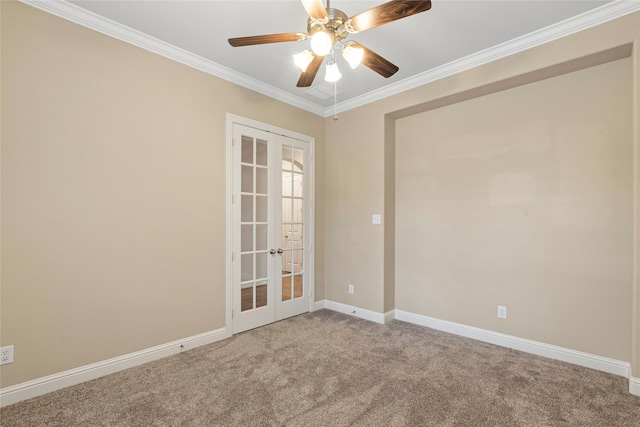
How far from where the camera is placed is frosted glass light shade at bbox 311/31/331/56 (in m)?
1.80

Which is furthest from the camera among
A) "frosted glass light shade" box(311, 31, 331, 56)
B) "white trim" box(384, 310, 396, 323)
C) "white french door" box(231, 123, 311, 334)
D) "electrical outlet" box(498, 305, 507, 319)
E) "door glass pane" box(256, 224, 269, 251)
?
"white trim" box(384, 310, 396, 323)

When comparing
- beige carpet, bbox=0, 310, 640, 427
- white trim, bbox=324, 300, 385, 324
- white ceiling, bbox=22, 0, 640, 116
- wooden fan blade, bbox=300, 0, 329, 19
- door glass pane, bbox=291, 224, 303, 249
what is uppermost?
white ceiling, bbox=22, 0, 640, 116

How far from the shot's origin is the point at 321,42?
1807 millimetres

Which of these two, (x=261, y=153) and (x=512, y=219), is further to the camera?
(x=261, y=153)

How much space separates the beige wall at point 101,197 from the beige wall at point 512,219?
177 cm

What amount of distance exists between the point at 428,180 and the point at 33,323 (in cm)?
390

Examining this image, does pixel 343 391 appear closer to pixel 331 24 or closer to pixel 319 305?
pixel 319 305

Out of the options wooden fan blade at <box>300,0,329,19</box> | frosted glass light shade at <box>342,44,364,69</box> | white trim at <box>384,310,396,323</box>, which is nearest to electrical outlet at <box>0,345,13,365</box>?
wooden fan blade at <box>300,0,329,19</box>

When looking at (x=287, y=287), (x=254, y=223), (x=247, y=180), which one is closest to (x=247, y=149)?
(x=247, y=180)

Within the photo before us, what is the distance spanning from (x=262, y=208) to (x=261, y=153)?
678 mm

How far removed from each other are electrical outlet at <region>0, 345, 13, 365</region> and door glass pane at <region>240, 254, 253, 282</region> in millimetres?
1880

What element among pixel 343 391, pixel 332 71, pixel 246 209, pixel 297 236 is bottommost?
pixel 343 391

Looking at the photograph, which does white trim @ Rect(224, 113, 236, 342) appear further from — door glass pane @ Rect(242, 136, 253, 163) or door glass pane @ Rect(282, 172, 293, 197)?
door glass pane @ Rect(282, 172, 293, 197)

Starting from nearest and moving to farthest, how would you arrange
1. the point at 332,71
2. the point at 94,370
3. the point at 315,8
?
the point at 315,8 → the point at 332,71 → the point at 94,370
